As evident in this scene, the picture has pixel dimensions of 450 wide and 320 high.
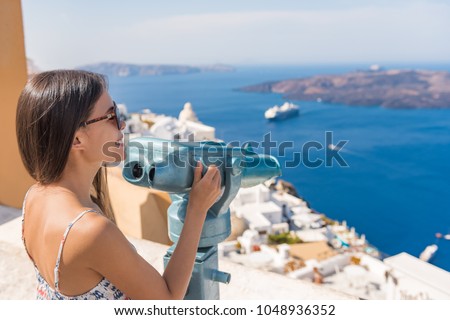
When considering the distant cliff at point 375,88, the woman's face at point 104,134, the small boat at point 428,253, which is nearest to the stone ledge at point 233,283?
the woman's face at point 104,134

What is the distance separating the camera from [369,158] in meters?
43.5

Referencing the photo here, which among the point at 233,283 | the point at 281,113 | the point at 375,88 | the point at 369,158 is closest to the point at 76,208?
the point at 233,283

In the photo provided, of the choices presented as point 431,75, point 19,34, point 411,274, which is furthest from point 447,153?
point 19,34

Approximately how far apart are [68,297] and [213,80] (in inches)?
3645

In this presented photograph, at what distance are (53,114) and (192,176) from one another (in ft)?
1.08

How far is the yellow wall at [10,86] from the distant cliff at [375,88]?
2458 inches

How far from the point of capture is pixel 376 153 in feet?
146

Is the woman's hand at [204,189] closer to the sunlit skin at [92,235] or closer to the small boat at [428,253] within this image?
the sunlit skin at [92,235]

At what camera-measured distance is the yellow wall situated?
2.78 metres

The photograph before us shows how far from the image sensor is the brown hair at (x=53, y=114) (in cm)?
77

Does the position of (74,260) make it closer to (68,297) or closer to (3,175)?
(68,297)

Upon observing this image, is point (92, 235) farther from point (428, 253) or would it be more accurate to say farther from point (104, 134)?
point (428, 253)

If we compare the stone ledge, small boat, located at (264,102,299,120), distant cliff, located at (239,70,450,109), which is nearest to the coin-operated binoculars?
the stone ledge

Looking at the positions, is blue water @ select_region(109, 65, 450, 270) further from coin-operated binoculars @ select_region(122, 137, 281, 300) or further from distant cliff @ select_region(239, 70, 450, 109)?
coin-operated binoculars @ select_region(122, 137, 281, 300)
